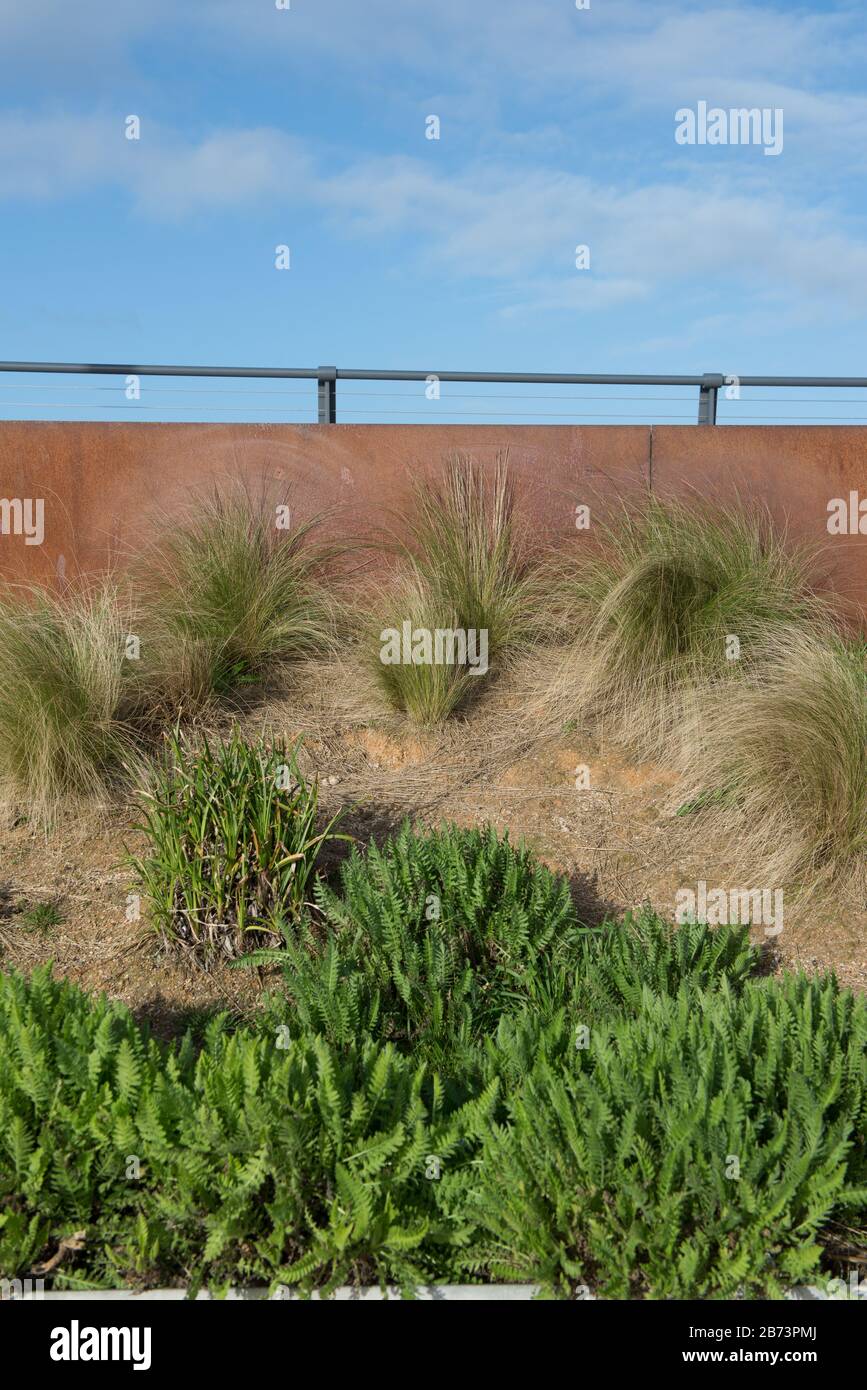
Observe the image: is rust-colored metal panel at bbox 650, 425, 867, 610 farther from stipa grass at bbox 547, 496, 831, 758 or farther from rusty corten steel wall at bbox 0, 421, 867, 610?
stipa grass at bbox 547, 496, 831, 758

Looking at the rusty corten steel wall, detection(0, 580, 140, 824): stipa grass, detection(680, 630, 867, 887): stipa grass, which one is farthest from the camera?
the rusty corten steel wall

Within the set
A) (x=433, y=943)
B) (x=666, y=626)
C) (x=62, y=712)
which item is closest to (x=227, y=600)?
(x=62, y=712)

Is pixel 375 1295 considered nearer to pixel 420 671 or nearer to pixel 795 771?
pixel 795 771

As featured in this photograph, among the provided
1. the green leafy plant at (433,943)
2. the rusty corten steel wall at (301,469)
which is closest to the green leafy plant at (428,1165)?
the green leafy plant at (433,943)

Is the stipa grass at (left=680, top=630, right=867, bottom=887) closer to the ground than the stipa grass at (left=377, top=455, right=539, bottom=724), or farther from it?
closer to the ground

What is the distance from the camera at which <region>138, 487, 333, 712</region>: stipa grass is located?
20.2 feet

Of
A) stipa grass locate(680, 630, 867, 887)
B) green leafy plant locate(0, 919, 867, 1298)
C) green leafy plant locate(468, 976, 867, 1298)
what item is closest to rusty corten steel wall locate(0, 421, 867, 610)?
stipa grass locate(680, 630, 867, 887)

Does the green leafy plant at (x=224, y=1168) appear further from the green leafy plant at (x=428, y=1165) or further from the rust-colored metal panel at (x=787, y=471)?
the rust-colored metal panel at (x=787, y=471)

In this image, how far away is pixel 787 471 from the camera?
798 centimetres

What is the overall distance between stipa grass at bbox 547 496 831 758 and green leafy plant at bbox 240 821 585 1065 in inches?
67.9

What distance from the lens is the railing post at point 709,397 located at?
8062 mm

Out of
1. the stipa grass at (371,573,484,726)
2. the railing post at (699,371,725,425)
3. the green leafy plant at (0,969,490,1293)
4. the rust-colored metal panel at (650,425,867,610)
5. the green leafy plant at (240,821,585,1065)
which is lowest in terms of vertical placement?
the green leafy plant at (0,969,490,1293)

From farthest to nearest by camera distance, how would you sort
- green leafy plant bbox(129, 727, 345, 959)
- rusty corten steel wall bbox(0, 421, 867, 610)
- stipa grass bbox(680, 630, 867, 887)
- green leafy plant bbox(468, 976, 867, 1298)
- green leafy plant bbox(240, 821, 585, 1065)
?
rusty corten steel wall bbox(0, 421, 867, 610)
stipa grass bbox(680, 630, 867, 887)
green leafy plant bbox(129, 727, 345, 959)
green leafy plant bbox(240, 821, 585, 1065)
green leafy plant bbox(468, 976, 867, 1298)

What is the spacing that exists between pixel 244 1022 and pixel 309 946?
15.0 inches
